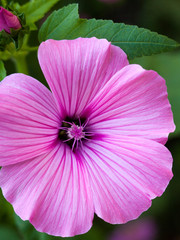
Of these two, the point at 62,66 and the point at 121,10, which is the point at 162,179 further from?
the point at 121,10

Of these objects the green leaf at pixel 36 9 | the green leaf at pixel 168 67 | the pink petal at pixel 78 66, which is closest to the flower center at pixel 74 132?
the pink petal at pixel 78 66

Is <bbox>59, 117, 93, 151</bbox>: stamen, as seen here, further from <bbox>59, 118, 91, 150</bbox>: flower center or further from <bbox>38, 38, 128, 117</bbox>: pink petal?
<bbox>38, 38, 128, 117</bbox>: pink petal

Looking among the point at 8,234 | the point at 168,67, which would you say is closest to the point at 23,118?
the point at 8,234

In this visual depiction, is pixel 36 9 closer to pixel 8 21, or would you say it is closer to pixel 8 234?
pixel 8 21

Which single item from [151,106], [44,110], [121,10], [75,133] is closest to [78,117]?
[75,133]

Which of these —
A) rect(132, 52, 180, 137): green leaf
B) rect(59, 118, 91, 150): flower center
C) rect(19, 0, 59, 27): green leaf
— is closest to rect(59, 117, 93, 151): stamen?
rect(59, 118, 91, 150): flower center

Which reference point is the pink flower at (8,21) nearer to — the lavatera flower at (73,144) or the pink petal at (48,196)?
the lavatera flower at (73,144)
